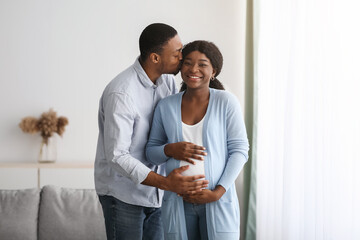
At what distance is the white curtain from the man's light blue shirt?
98 cm

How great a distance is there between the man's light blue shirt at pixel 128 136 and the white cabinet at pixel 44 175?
1.64 metres

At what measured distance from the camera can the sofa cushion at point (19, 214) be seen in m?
Result: 3.22

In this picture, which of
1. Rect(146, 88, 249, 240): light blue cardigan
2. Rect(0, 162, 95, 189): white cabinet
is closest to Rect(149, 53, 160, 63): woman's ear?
Rect(146, 88, 249, 240): light blue cardigan

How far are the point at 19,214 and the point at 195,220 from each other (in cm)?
172

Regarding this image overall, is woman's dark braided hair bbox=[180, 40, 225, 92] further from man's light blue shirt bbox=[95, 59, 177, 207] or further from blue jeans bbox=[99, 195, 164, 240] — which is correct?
blue jeans bbox=[99, 195, 164, 240]

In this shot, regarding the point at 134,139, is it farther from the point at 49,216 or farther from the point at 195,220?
the point at 49,216

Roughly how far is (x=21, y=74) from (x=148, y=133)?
2.21 m

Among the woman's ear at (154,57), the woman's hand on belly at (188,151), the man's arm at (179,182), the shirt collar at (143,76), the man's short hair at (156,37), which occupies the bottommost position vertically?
the man's arm at (179,182)

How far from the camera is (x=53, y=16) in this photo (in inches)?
159

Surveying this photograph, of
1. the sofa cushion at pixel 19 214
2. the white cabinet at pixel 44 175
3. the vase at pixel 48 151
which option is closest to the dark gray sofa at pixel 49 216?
the sofa cushion at pixel 19 214

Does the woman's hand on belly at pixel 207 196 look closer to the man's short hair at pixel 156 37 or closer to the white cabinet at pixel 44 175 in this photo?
the man's short hair at pixel 156 37

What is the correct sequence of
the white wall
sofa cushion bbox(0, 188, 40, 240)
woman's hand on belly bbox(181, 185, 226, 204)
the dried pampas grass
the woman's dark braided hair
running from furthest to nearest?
the white wall, the dried pampas grass, sofa cushion bbox(0, 188, 40, 240), the woman's dark braided hair, woman's hand on belly bbox(181, 185, 226, 204)

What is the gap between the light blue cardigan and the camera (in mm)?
1914

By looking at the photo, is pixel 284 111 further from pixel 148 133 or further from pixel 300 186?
pixel 148 133
